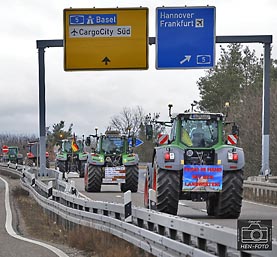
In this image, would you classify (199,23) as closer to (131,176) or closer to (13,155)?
(131,176)

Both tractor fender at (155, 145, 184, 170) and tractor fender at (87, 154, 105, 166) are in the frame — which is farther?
tractor fender at (87, 154, 105, 166)

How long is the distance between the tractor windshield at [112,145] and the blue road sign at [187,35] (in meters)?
9.42

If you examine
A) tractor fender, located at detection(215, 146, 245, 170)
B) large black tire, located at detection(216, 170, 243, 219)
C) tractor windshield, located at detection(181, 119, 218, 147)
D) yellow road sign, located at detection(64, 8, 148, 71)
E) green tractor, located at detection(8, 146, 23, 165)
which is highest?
yellow road sign, located at detection(64, 8, 148, 71)

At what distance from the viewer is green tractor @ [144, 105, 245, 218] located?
16.3 m

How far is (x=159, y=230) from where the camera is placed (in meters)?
9.71

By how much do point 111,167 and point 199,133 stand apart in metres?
12.6

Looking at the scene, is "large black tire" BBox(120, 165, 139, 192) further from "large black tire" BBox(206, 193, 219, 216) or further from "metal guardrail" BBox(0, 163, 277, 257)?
"metal guardrail" BBox(0, 163, 277, 257)

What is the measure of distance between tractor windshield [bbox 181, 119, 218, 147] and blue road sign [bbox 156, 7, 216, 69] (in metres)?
4.77

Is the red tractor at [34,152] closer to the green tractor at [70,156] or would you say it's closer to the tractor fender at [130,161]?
the green tractor at [70,156]

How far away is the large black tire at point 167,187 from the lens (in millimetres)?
16266

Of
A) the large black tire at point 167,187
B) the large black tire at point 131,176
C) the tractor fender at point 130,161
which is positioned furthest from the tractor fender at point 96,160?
the large black tire at point 167,187

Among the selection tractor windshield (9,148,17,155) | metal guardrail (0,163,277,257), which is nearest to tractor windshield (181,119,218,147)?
metal guardrail (0,163,277,257)

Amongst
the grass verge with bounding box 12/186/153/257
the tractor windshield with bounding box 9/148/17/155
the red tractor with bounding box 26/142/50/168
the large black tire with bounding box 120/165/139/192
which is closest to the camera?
the grass verge with bounding box 12/186/153/257

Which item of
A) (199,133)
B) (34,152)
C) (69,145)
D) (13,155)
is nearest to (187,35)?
(199,133)
